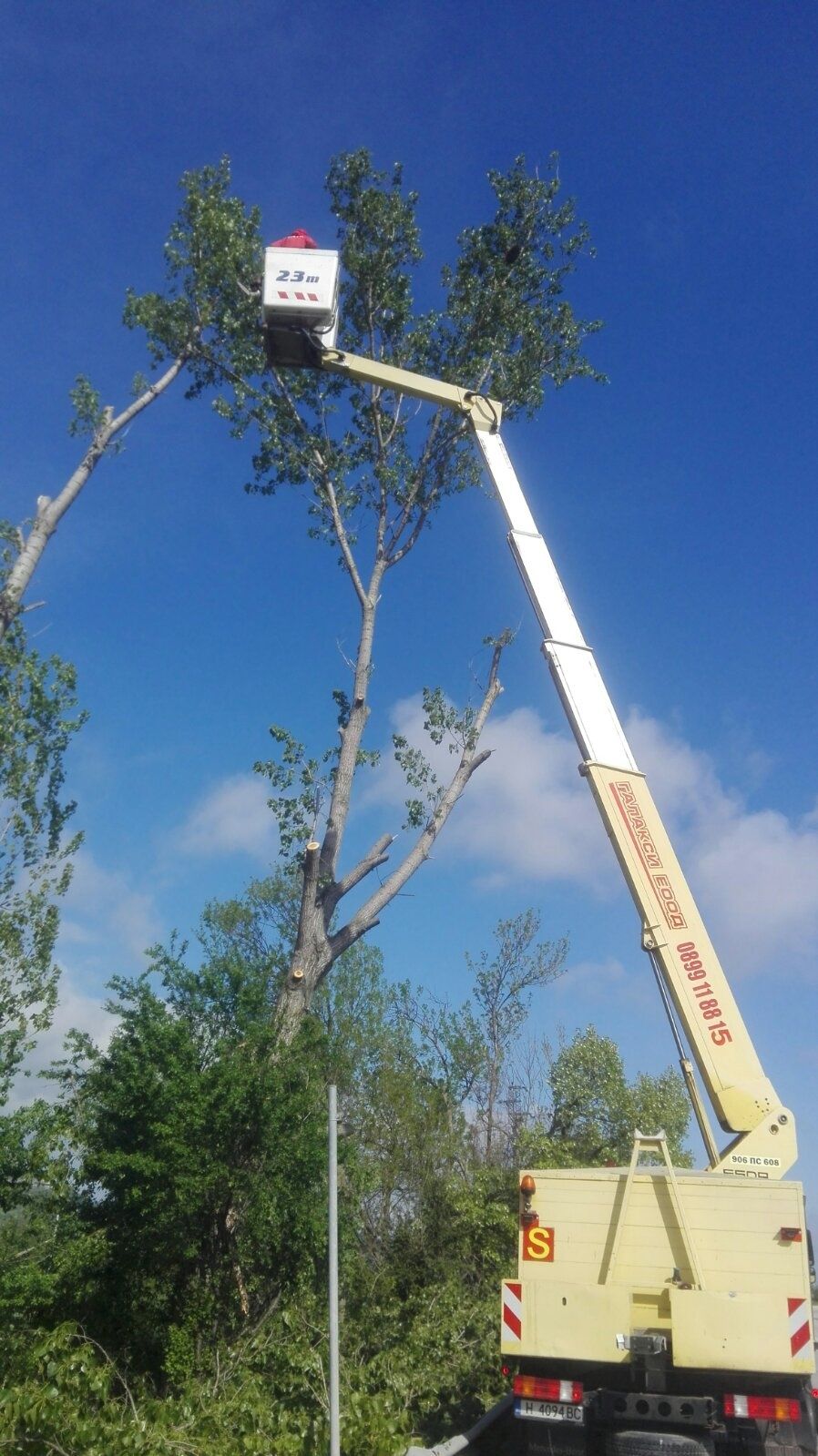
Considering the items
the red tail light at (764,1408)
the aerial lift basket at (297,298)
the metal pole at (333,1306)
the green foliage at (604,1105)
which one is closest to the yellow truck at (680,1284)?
the red tail light at (764,1408)

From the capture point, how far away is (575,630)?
10273 millimetres

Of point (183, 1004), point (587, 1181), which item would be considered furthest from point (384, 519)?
point (587, 1181)

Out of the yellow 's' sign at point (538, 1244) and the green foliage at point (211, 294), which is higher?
the green foliage at point (211, 294)

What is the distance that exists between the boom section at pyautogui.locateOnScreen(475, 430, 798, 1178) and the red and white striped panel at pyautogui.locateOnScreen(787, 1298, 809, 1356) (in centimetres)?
98

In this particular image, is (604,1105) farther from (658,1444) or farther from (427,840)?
(658,1444)

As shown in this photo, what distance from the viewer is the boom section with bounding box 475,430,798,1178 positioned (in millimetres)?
7691

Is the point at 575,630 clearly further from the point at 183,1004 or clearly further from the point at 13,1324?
the point at 13,1324

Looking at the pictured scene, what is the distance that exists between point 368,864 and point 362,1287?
17.4 feet

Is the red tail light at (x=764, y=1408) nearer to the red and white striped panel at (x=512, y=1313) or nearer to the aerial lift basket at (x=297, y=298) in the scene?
the red and white striped panel at (x=512, y=1313)

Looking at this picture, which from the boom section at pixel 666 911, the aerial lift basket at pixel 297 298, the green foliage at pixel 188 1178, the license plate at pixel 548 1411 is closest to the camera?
the license plate at pixel 548 1411

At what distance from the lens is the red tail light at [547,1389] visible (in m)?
6.96

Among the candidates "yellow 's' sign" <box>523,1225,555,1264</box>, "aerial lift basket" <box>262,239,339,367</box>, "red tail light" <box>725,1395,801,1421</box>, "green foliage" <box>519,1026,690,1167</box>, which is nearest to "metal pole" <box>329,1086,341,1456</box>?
"yellow 's' sign" <box>523,1225,555,1264</box>

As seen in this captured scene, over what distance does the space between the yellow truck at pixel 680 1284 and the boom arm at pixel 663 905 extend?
0.02 meters

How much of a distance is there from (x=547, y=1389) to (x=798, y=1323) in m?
1.70
